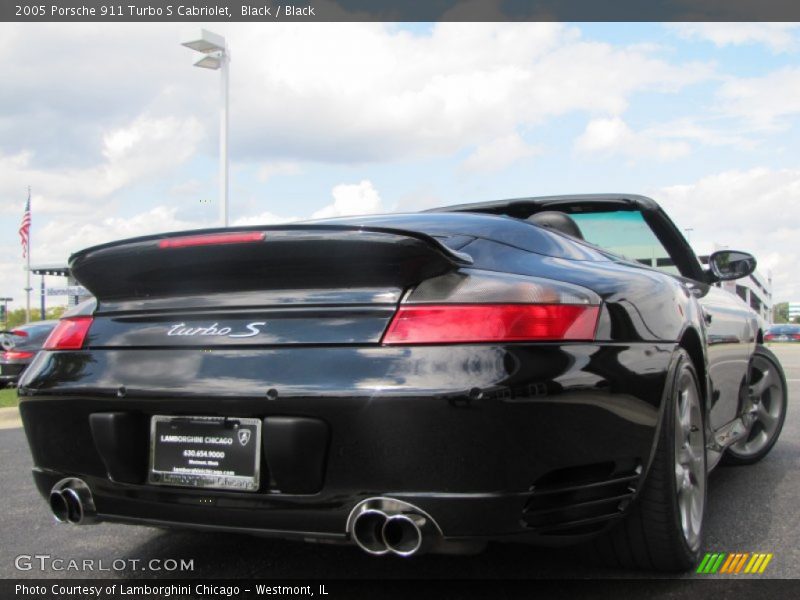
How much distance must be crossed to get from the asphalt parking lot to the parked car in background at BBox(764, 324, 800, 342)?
4803cm

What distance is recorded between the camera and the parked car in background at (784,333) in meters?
47.7

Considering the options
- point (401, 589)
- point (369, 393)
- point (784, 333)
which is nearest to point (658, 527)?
point (401, 589)

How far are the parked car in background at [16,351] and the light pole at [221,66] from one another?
5.97 metres

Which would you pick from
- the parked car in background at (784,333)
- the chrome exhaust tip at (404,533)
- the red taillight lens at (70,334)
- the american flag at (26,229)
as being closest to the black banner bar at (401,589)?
the chrome exhaust tip at (404,533)

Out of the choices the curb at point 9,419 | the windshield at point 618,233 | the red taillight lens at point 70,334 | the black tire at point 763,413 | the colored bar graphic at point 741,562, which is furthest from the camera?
the curb at point 9,419

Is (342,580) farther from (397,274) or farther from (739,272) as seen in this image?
(739,272)

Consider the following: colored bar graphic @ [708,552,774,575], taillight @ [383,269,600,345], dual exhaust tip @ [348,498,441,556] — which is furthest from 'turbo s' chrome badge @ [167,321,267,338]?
colored bar graphic @ [708,552,774,575]

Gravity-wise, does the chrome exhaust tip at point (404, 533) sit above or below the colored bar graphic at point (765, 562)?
above

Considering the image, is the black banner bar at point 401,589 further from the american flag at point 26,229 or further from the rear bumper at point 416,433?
the american flag at point 26,229

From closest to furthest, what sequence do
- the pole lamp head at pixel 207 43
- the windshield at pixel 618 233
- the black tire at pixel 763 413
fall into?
the windshield at pixel 618 233
the black tire at pixel 763 413
the pole lamp head at pixel 207 43

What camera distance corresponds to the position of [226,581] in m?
2.58

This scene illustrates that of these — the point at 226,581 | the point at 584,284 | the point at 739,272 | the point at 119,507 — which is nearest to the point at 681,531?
the point at 584,284

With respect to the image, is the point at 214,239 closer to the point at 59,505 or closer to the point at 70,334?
the point at 70,334

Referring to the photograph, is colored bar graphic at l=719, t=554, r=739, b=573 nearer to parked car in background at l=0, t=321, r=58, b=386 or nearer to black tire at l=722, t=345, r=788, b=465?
black tire at l=722, t=345, r=788, b=465
